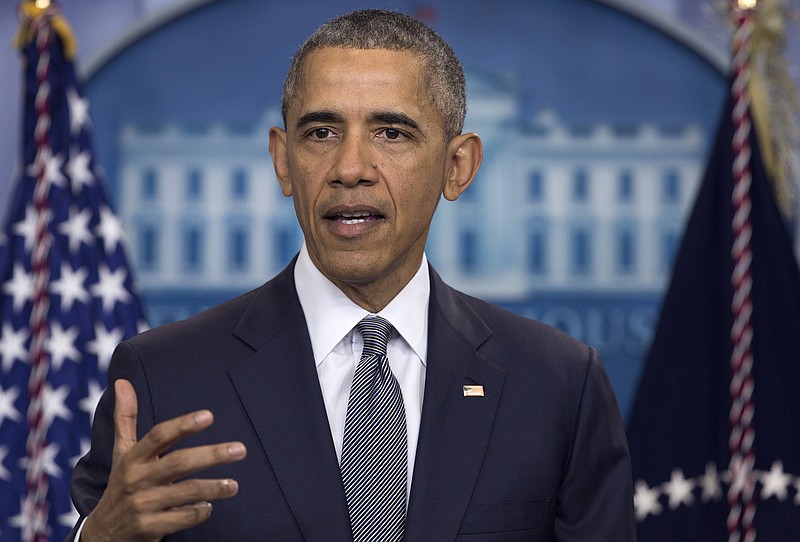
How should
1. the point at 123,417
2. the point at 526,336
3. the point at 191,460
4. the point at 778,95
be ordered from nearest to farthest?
the point at 191,460 → the point at 123,417 → the point at 526,336 → the point at 778,95

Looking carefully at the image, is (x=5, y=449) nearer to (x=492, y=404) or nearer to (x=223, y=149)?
(x=223, y=149)

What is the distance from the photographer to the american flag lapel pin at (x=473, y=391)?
166 centimetres

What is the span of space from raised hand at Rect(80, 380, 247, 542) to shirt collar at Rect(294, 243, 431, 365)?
1.24 ft

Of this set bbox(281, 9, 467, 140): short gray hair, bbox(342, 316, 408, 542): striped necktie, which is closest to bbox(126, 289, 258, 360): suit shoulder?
bbox(342, 316, 408, 542): striped necktie

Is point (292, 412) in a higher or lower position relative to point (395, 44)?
lower

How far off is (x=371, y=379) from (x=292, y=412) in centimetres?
13

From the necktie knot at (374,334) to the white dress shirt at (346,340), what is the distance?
14 mm

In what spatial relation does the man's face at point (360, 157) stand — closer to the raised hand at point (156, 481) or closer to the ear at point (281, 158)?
the ear at point (281, 158)

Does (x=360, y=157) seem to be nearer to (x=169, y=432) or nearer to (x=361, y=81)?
(x=361, y=81)

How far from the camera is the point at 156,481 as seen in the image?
1290 mm

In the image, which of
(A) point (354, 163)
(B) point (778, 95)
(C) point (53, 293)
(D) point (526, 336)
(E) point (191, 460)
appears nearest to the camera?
(E) point (191, 460)

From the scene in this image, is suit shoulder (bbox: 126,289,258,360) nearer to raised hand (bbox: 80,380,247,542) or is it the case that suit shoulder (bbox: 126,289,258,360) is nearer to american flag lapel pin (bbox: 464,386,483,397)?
raised hand (bbox: 80,380,247,542)

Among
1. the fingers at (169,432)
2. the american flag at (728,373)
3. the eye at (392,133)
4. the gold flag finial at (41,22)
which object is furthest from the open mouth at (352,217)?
the gold flag finial at (41,22)

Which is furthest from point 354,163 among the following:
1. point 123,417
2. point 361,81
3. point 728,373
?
point 728,373
